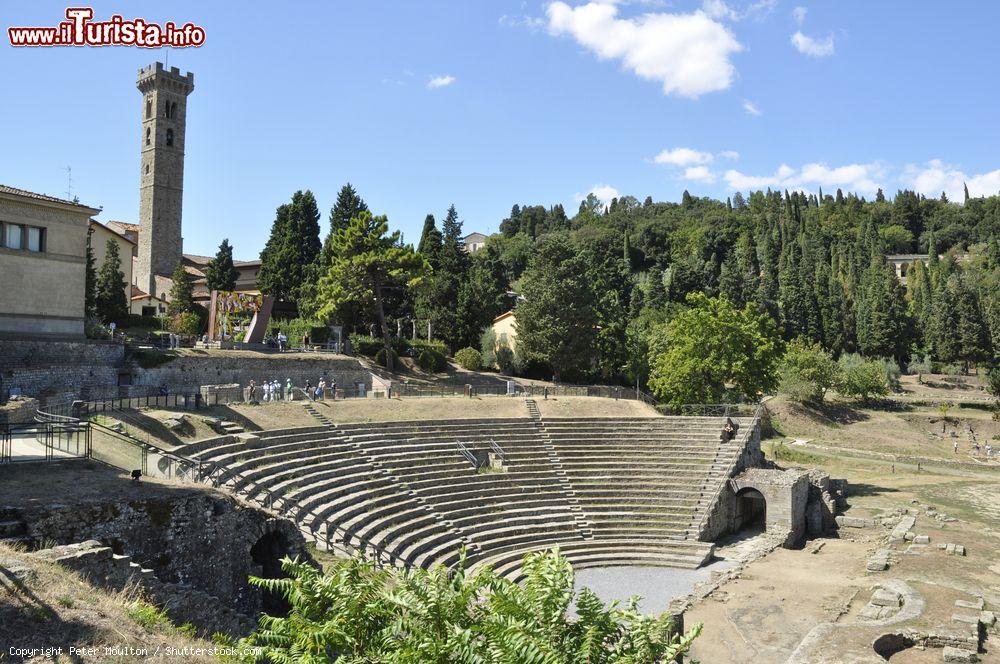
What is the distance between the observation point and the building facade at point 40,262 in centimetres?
2734

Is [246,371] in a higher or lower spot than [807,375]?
higher

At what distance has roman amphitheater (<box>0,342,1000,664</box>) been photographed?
47.2ft

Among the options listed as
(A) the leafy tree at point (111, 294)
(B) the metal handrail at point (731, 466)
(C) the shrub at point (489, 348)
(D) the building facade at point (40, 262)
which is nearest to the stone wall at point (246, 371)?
(D) the building facade at point (40, 262)

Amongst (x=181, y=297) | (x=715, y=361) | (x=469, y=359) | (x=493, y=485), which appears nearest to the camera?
(x=493, y=485)

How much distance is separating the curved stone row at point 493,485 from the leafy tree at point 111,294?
2805 cm

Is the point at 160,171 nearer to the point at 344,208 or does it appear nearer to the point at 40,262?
the point at 344,208

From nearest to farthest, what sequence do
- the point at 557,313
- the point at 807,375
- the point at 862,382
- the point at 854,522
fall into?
the point at 854,522
the point at 557,313
the point at 807,375
the point at 862,382

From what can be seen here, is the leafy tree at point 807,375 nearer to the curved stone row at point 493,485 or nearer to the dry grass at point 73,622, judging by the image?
the curved stone row at point 493,485

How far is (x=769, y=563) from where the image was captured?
2589 cm

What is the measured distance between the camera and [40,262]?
2822 cm

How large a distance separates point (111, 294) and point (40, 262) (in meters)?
21.3

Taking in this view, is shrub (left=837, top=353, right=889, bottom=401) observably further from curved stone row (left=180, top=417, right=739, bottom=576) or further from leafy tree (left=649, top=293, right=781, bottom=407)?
curved stone row (left=180, top=417, right=739, bottom=576)

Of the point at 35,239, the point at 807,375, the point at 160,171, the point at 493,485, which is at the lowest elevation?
the point at 493,485

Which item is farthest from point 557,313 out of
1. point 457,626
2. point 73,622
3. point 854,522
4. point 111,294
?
point 457,626
